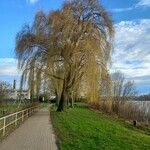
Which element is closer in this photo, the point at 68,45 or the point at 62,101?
the point at 68,45

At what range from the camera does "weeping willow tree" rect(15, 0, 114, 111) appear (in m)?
38.8

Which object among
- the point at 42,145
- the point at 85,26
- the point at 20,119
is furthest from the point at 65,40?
the point at 42,145

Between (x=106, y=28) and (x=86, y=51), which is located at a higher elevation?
(x=106, y=28)

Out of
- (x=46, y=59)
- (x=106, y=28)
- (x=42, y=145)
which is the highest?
(x=106, y=28)

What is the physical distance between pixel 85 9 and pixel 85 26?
2018 millimetres

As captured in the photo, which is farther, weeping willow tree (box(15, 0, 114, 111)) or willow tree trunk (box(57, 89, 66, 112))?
willow tree trunk (box(57, 89, 66, 112))

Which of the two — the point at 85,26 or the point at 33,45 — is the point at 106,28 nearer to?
the point at 85,26

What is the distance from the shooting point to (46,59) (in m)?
40.6

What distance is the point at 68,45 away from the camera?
39.9m

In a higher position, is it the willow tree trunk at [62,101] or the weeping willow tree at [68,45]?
the weeping willow tree at [68,45]

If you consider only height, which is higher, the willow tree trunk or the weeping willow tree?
the weeping willow tree

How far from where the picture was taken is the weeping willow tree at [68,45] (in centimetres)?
3881

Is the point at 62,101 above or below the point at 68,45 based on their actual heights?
below

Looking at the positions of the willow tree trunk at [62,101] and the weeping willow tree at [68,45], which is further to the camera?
the willow tree trunk at [62,101]
